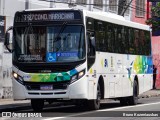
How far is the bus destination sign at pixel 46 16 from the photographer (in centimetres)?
1900

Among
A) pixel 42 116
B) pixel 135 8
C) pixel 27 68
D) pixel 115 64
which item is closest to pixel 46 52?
pixel 27 68

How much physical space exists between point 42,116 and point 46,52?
2369 mm

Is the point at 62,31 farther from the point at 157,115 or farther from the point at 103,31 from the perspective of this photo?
the point at 157,115

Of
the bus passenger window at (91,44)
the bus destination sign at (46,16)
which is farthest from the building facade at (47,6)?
the bus passenger window at (91,44)

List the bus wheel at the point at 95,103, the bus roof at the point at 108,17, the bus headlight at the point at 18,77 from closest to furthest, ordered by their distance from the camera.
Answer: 1. the bus headlight at the point at 18,77
2. the bus roof at the point at 108,17
3. the bus wheel at the point at 95,103

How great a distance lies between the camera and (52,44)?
1872 centimetres

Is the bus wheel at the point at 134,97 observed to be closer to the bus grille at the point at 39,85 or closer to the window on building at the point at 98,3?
the bus grille at the point at 39,85

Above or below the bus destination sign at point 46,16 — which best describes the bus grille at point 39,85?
below

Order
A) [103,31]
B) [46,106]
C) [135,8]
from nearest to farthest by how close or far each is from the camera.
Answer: [103,31] < [46,106] < [135,8]

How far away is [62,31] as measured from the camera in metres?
18.8

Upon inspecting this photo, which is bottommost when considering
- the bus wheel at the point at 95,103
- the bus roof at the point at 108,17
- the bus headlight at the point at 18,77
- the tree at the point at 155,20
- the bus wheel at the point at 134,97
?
the bus wheel at the point at 134,97

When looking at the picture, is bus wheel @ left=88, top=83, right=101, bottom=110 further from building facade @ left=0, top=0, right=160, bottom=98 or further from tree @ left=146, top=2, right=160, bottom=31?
tree @ left=146, top=2, right=160, bottom=31

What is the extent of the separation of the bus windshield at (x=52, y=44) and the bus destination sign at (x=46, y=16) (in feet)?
0.98

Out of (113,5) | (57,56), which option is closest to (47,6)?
(113,5)
